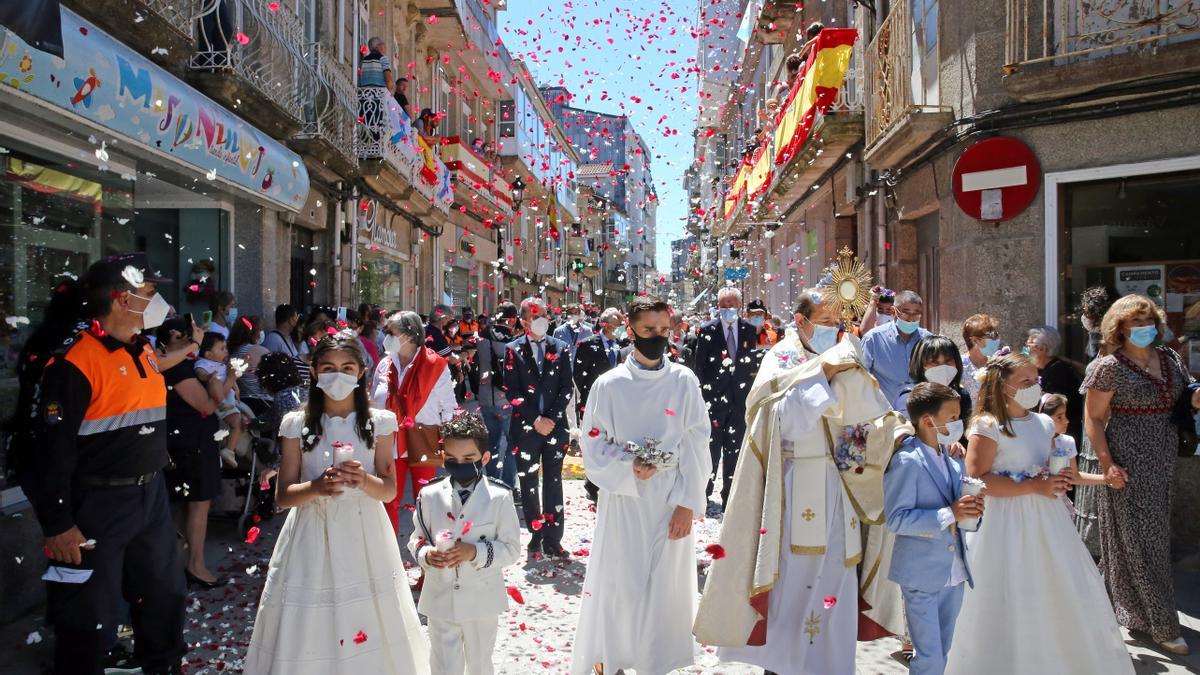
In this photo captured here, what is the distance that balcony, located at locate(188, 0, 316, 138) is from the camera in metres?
9.09

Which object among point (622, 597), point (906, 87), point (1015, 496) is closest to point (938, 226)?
point (906, 87)

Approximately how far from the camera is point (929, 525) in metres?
3.71

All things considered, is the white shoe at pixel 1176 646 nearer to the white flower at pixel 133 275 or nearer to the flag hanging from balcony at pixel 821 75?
the white flower at pixel 133 275

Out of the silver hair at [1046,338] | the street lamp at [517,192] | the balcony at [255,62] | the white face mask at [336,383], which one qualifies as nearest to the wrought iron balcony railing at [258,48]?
the balcony at [255,62]

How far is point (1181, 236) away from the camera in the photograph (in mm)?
7465

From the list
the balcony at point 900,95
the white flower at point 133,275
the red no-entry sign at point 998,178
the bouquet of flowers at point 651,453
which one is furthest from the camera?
the balcony at point 900,95

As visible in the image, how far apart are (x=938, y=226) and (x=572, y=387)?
534 cm

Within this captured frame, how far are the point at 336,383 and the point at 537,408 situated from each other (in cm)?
343

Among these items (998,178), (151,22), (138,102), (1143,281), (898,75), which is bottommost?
(1143,281)

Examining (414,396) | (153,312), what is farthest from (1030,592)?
(153,312)

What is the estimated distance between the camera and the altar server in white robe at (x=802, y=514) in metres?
3.96

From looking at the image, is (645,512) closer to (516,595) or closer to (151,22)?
(516,595)

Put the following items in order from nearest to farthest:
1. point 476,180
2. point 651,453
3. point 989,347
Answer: point 651,453 < point 989,347 < point 476,180

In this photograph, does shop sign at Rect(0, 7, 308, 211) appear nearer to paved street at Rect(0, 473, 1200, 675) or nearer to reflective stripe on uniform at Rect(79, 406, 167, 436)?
reflective stripe on uniform at Rect(79, 406, 167, 436)
